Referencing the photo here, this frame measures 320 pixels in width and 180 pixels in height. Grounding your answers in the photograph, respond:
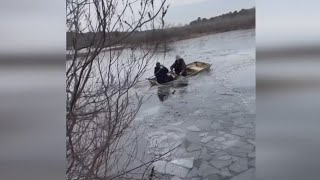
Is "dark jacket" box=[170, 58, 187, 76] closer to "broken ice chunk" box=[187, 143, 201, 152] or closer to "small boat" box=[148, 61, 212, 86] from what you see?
"small boat" box=[148, 61, 212, 86]

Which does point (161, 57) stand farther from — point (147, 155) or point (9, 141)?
point (9, 141)

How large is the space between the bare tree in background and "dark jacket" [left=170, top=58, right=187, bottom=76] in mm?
107

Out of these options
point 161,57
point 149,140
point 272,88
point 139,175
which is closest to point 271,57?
point 272,88

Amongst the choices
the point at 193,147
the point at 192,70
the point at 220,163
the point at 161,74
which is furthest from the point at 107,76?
the point at 220,163

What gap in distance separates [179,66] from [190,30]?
0.15 meters

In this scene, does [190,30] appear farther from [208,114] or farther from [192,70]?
[208,114]

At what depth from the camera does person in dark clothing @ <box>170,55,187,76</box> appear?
5.06 ft

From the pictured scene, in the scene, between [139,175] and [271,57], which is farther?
[139,175]

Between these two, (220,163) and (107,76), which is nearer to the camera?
(220,163)

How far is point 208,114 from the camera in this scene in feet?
4.94

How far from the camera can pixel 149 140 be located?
61.2 inches

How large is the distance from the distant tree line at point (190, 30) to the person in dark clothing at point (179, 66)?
3.4 inches

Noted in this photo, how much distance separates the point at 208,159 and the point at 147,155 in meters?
0.25

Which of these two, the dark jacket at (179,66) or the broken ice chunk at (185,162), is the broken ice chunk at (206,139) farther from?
the dark jacket at (179,66)
